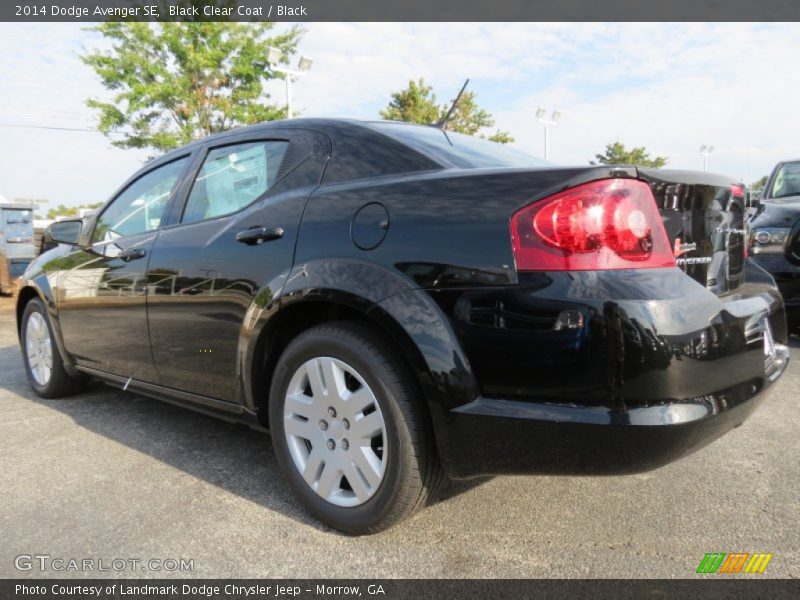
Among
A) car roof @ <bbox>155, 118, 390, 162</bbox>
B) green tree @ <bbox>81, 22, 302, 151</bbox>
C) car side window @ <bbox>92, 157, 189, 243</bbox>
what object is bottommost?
car side window @ <bbox>92, 157, 189, 243</bbox>

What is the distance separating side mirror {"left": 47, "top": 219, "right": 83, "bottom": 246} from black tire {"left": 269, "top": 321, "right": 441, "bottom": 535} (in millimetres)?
2508

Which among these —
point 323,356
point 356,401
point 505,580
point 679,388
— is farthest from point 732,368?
point 323,356

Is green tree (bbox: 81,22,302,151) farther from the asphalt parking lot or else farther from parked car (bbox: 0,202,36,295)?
the asphalt parking lot

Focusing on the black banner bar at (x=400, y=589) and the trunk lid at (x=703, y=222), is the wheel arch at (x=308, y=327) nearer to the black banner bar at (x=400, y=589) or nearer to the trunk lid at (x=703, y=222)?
the black banner bar at (x=400, y=589)

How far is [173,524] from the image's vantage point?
7.50 feet

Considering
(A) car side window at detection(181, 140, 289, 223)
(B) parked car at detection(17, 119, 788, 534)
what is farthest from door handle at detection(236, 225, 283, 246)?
(A) car side window at detection(181, 140, 289, 223)

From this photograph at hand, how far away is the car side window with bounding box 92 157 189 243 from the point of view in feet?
10.6

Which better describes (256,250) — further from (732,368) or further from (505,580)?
(732,368)

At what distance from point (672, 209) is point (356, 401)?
47.7 inches

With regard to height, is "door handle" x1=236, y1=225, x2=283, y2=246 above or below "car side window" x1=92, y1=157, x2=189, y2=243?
below

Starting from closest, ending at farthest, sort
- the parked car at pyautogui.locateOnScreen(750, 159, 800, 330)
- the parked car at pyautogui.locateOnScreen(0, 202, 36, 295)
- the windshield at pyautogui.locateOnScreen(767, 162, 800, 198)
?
1. the parked car at pyautogui.locateOnScreen(750, 159, 800, 330)
2. the windshield at pyautogui.locateOnScreen(767, 162, 800, 198)
3. the parked car at pyautogui.locateOnScreen(0, 202, 36, 295)

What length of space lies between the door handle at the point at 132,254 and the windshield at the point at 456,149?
142cm

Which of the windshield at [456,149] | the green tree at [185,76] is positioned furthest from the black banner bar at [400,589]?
the green tree at [185,76]

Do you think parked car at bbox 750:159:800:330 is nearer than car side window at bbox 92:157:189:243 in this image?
No
